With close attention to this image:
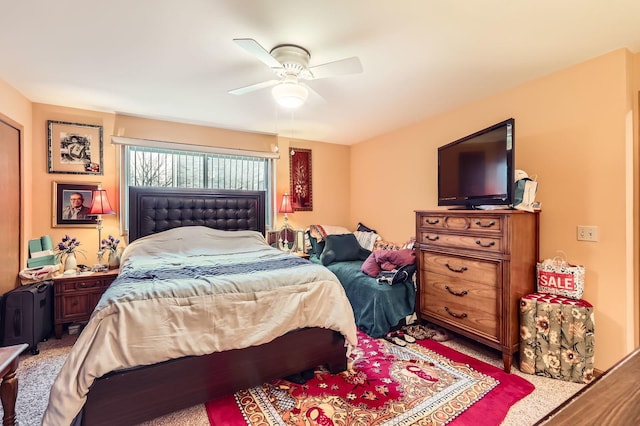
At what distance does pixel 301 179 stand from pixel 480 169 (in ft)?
9.13

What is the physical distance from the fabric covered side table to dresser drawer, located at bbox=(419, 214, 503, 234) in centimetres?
61

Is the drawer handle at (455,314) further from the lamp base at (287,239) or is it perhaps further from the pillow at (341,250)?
the lamp base at (287,239)

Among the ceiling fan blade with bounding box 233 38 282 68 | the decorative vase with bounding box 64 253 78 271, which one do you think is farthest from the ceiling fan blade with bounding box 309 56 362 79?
the decorative vase with bounding box 64 253 78 271

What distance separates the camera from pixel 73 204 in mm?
3248

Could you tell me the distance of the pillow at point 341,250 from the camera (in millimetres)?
3883

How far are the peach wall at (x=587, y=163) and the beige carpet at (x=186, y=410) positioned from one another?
57 cm

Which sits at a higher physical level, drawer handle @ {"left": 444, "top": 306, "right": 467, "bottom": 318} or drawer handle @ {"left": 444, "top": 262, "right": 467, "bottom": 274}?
drawer handle @ {"left": 444, "top": 262, "right": 467, "bottom": 274}

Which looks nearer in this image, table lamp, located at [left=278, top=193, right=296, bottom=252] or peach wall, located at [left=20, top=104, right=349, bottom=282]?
peach wall, located at [left=20, top=104, right=349, bottom=282]

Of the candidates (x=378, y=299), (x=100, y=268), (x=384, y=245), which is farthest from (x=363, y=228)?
(x=100, y=268)

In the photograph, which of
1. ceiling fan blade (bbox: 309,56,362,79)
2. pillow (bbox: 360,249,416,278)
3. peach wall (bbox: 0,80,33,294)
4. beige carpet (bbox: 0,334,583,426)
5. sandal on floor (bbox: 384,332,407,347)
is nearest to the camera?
beige carpet (bbox: 0,334,583,426)

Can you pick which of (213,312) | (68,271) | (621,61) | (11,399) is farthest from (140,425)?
(621,61)

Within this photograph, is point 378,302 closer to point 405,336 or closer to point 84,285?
point 405,336

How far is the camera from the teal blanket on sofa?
2865mm

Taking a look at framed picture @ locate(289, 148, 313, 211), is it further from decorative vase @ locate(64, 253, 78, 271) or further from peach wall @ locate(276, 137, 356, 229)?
decorative vase @ locate(64, 253, 78, 271)
